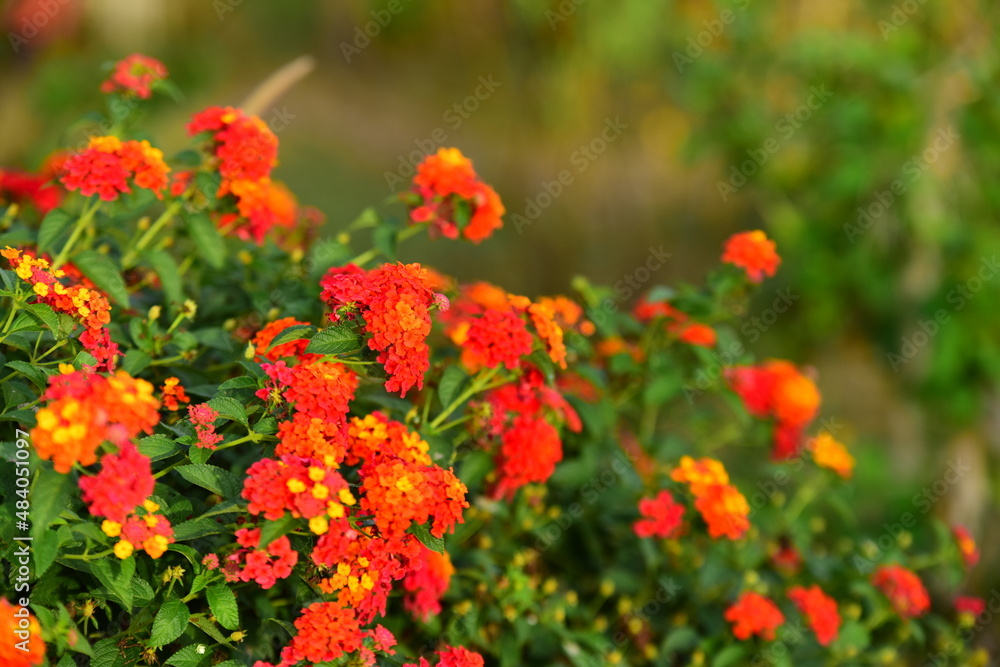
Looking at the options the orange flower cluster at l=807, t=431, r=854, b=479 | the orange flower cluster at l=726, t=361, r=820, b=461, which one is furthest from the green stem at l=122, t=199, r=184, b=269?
the orange flower cluster at l=807, t=431, r=854, b=479

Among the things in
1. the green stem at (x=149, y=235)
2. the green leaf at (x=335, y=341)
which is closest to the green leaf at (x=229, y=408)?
the green leaf at (x=335, y=341)

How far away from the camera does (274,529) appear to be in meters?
1.13

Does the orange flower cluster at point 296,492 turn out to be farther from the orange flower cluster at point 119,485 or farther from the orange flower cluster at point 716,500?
the orange flower cluster at point 716,500

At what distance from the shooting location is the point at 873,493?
3.29 metres

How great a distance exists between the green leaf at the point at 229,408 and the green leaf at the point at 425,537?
0.26 metres

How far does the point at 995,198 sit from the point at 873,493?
1.08 metres

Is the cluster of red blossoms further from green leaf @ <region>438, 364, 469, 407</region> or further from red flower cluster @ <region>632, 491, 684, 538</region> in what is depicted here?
red flower cluster @ <region>632, 491, 684, 538</region>

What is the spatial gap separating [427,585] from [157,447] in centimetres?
49

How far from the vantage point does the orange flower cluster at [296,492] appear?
1.12m

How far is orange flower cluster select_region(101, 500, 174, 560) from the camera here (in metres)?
1.08

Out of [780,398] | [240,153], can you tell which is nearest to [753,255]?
[780,398]

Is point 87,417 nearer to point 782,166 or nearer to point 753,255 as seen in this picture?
point 753,255

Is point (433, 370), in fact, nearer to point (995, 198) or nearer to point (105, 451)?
point (105, 451)

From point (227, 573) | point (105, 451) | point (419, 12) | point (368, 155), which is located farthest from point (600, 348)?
point (419, 12)
